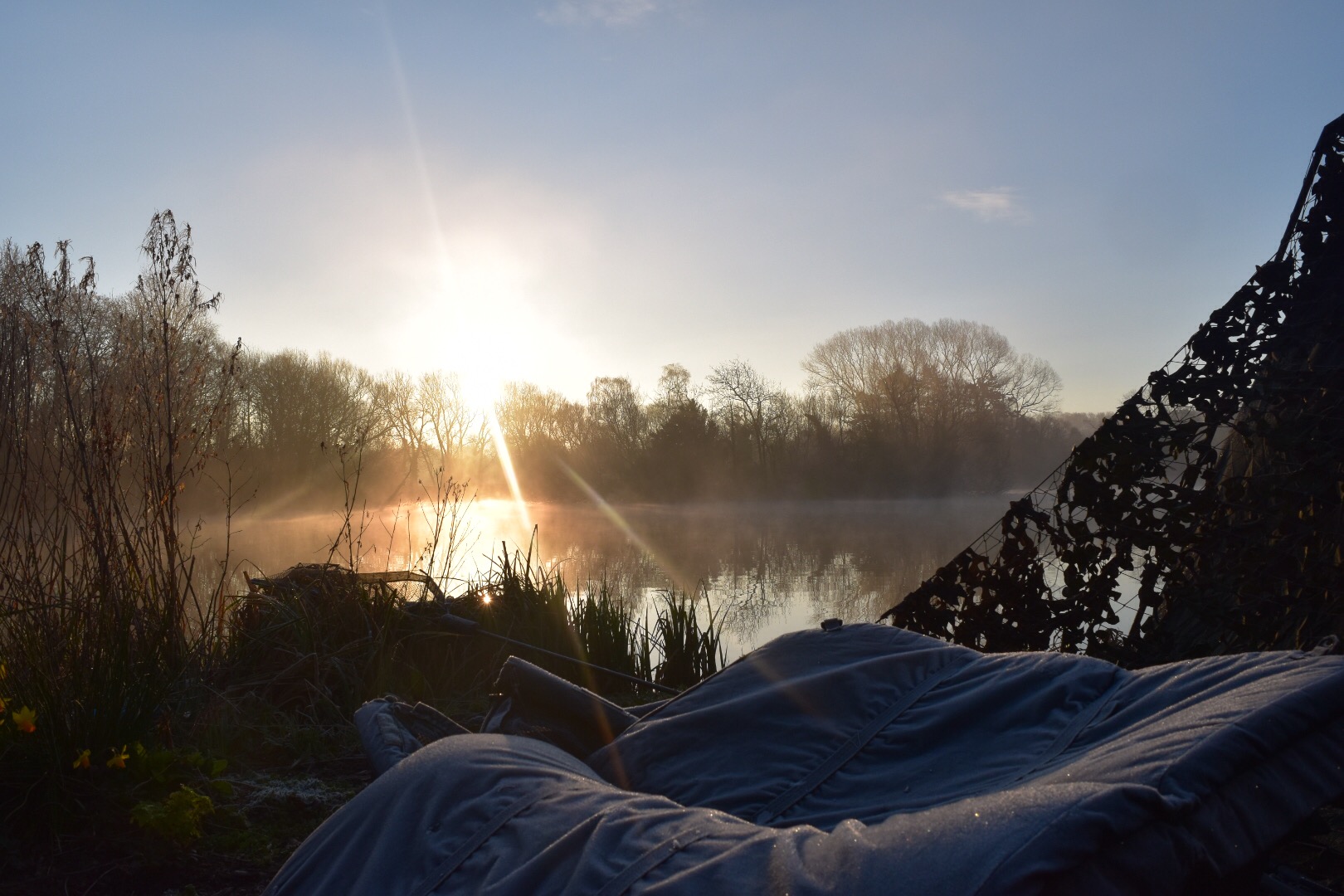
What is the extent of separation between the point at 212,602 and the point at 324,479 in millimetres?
16253

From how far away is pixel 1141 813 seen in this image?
0.83 metres

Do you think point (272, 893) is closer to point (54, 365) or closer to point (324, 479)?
point (54, 365)

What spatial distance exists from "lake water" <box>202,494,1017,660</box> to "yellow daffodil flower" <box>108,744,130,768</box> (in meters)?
2.16

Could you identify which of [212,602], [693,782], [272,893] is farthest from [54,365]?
[693,782]

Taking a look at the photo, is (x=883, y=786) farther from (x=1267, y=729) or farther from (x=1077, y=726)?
(x=1267, y=729)

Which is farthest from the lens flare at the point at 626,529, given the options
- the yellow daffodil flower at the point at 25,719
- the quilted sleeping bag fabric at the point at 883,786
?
the quilted sleeping bag fabric at the point at 883,786

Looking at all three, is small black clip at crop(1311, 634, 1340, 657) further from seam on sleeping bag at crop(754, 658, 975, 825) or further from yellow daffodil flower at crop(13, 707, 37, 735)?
yellow daffodil flower at crop(13, 707, 37, 735)

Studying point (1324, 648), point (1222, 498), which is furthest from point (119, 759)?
point (1222, 498)

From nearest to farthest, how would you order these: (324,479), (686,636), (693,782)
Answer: (693,782) → (686,636) → (324,479)

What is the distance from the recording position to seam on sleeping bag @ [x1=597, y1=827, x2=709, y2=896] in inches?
40.4

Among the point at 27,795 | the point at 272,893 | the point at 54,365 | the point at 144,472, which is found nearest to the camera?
the point at 272,893

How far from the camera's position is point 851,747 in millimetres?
1602

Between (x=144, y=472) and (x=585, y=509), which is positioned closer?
(x=144, y=472)

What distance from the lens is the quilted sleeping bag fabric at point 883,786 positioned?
84cm
